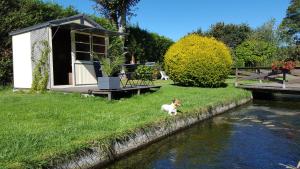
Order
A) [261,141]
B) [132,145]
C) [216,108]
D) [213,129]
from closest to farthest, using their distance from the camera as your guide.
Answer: [132,145]
[261,141]
[213,129]
[216,108]

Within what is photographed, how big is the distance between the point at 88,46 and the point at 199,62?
17.1 feet

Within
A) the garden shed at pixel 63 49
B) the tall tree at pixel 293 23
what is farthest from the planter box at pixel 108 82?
the tall tree at pixel 293 23

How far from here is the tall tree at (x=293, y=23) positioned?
177ft

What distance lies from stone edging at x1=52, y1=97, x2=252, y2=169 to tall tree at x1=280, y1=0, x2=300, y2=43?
4905 centimetres

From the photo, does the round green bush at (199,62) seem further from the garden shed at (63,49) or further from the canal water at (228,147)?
the canal water at (228,147)

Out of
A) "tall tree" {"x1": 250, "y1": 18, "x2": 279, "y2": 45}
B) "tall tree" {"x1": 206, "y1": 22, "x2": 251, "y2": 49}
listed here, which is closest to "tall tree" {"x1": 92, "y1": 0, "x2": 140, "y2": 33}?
"tall tree" {"x1": 206, "y1": 22, "x2": 251, "y2": 49}

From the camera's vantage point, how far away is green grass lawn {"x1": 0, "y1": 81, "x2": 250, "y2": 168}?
525 cm

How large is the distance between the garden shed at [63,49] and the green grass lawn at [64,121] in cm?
187

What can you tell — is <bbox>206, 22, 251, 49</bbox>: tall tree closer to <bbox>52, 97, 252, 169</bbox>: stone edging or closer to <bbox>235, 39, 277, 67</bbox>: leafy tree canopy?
<bbox>235, 39, 277, 67</bbox>: leafy tree canopy

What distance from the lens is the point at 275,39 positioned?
172 ft

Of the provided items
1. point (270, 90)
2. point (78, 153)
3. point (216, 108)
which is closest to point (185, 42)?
point (270, 90)

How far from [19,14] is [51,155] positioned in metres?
13.4

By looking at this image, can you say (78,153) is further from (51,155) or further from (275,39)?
(275,39)

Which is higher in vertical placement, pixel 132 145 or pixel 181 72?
pixel 181 72
